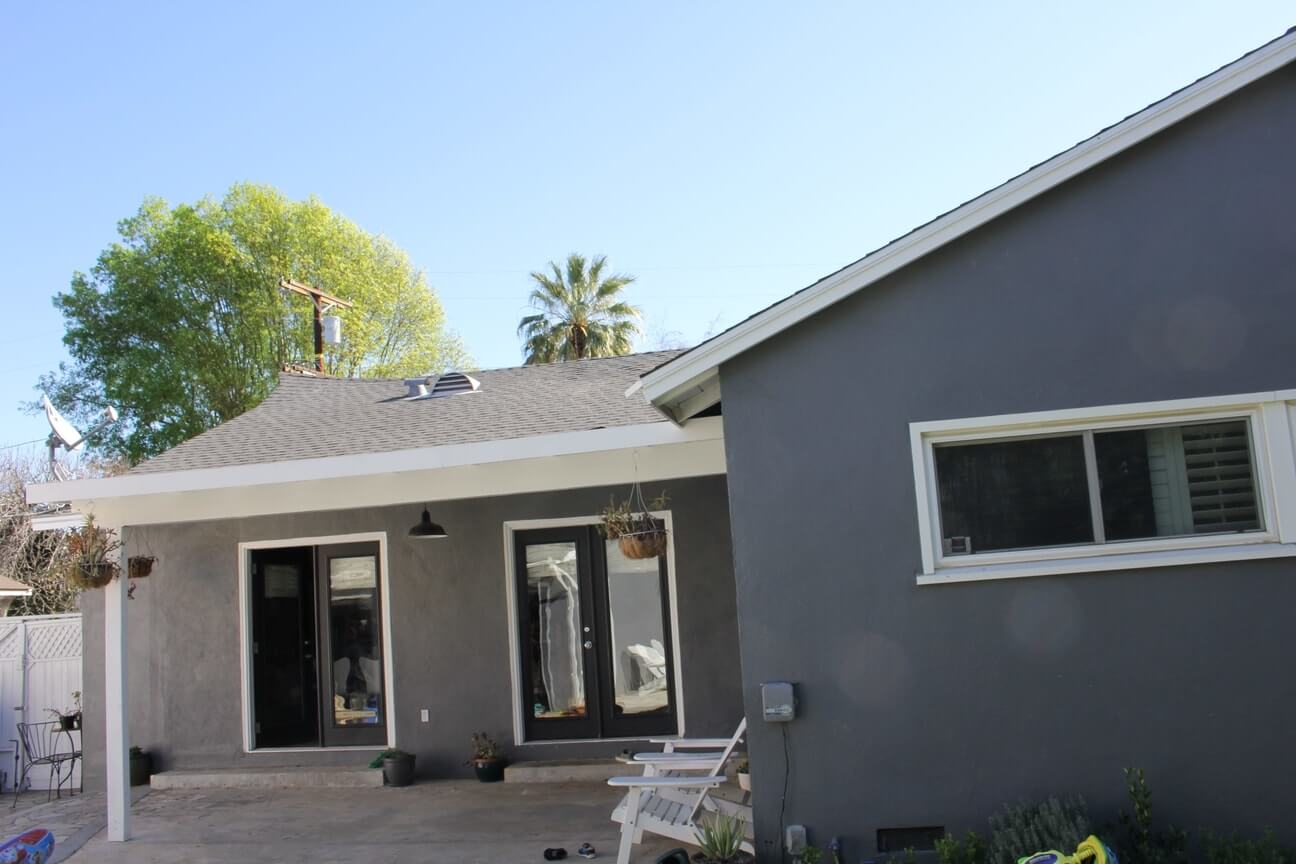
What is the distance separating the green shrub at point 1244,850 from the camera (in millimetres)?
5188

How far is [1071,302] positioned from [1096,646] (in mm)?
1857

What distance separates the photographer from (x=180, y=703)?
10.9 meters

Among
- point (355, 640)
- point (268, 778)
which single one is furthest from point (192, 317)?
point (268, 778)

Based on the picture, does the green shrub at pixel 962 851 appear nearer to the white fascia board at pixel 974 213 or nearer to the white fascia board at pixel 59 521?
the white fascia board at pixel 974 213

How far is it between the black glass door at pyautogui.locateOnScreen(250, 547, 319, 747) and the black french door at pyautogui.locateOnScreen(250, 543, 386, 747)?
10mm

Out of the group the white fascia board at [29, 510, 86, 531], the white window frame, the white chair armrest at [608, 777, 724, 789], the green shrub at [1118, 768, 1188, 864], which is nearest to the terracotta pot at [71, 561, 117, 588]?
the white fascia board at [29, 510, 86, 531]

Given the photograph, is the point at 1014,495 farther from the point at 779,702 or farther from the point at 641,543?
the point at 641,543

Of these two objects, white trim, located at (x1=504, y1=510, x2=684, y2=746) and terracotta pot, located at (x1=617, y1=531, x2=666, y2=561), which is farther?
white trim, located at (x1=504, y1=510, x2=684, y2=746)

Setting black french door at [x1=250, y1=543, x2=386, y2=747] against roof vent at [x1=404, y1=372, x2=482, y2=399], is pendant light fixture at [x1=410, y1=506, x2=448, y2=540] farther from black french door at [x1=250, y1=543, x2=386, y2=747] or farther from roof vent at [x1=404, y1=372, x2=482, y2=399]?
roof vent at [x1=404, y1=372, x2=482, y2=399]

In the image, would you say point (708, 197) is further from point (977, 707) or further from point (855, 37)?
point (977, 707)

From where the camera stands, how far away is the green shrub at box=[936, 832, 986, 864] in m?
5.48

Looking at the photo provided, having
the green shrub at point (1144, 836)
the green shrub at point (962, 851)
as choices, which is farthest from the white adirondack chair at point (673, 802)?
the green shrub at point (1144, 836)

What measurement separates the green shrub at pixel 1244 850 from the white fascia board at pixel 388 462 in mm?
3448

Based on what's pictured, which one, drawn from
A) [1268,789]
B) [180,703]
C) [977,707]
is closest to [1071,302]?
[977,707]
